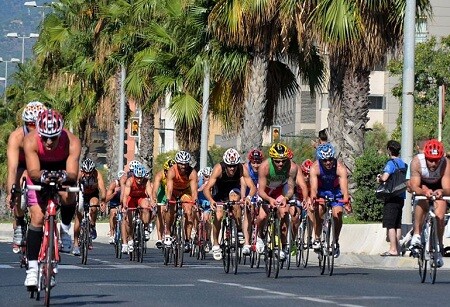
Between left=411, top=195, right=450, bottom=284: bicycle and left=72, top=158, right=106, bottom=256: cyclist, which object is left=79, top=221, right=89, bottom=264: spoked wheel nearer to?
left=72, top=158, right=106, bottom=256: cyclist

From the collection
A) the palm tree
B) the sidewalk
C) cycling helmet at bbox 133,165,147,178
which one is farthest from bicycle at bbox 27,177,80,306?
the palm tree

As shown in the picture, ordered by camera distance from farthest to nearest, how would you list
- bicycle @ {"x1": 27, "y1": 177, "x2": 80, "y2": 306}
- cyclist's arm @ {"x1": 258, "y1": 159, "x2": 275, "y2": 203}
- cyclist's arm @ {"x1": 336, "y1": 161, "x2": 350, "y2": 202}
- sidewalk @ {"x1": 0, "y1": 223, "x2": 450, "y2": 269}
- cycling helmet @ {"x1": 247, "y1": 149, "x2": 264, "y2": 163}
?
1. sidewalk @ {"x1": 0, "y1": 223, "x2": 450, "y2": 269}
2. cycling helmet @ {"x1": 247, "y1": 149, "x2": 264, "y2": 163}
3. cyclist's arm @ {"x1": 336, "y1": 161, "x2": 350, "y2": 202}
4. cyclist's arm @ {"x1": 258, "y1": 159, "x2": 275, "y2": 203}
5. bicycle @ {"x1": 27, "y1": 177, "x2": 80, "y2": 306}

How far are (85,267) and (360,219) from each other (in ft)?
28.4

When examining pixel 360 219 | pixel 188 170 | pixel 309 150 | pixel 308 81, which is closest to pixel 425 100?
pixel 309 150

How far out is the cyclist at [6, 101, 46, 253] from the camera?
15.0 m

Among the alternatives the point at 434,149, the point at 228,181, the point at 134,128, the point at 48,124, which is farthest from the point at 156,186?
the point at 134,128

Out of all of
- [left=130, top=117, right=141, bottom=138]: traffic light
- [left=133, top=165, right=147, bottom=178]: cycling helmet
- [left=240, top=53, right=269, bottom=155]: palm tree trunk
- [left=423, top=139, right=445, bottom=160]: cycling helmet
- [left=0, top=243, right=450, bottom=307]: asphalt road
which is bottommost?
[left=0, top=243, right=450, bottom=307]: asphalt road

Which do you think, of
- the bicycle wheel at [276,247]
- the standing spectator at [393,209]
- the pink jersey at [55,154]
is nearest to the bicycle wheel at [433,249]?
the bicycle wheel at [276,247]

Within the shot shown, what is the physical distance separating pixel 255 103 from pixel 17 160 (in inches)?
802

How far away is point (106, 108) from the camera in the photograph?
55.9 m

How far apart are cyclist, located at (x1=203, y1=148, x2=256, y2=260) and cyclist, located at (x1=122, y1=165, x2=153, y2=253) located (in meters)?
3.49

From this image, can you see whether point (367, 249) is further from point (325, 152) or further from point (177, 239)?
point (325, 152)

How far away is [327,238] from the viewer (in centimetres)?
2061

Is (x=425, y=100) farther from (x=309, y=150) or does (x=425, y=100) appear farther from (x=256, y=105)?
(x=256, y=105)
